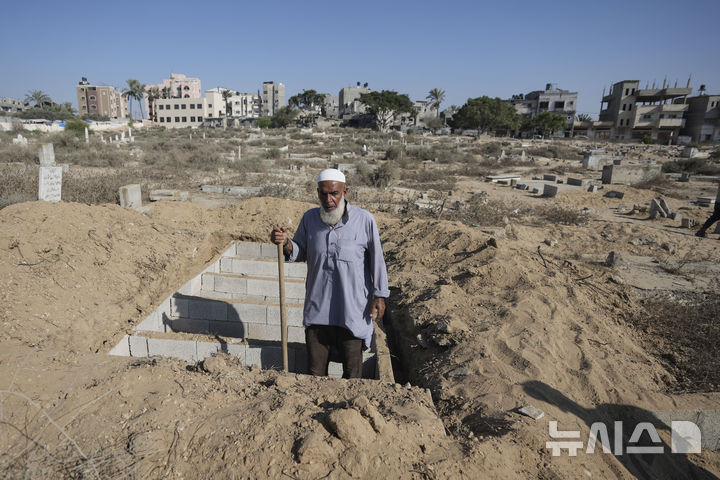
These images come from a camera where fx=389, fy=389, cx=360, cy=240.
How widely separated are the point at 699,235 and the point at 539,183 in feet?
25.5

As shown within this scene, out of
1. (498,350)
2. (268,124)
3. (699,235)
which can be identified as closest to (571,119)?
(268,124)

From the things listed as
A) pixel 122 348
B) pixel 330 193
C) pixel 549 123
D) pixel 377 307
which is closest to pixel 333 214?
pixel 330 193

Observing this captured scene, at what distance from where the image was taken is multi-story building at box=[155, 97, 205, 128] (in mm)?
69625

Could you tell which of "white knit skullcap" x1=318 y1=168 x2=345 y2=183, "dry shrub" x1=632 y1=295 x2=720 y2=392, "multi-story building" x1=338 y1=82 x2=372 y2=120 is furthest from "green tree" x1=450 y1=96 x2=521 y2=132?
"white knit skullcap" x1=318 y1=168 x2=345 y2=183

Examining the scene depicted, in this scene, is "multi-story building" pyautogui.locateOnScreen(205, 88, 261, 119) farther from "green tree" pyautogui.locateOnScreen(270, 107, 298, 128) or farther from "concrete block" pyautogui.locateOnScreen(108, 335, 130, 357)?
"concrete block" pyautogui.locateOnScreen(108, 335, 130, 357)

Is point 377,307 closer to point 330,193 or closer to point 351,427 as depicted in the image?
point 330,193

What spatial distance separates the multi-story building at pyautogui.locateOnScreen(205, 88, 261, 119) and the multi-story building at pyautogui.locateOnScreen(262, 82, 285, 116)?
4.36 meters

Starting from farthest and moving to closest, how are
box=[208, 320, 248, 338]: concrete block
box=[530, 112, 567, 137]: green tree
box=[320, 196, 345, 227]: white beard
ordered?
box=[530, 112, 567, 137]: green tree → box=[208, 320, 248, 338]: concrete block → box=[320, 196, 345, 227]: white beard

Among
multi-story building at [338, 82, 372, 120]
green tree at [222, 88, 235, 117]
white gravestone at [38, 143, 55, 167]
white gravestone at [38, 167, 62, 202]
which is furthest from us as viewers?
multi-story building at [338, 82, 372, 120]

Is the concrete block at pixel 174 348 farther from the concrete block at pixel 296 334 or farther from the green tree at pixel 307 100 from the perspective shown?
the green tree at pixel 307 100

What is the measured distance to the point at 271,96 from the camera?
9700 cm

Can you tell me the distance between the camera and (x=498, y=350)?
3.82m

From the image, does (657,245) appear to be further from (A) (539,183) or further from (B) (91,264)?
(B) (91,264)

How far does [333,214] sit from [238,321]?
2.41m
